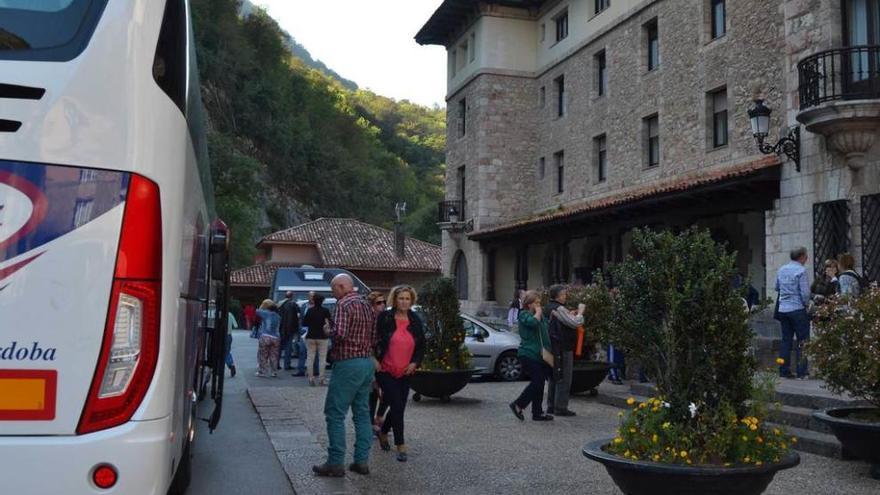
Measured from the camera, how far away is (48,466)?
3.26 metres

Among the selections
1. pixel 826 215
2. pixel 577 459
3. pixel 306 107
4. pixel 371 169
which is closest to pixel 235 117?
pixel 306 107

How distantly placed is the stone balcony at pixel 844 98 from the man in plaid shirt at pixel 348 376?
1032 centimetres

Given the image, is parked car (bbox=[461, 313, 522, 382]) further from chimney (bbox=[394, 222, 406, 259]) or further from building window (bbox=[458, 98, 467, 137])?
chimney (bbox=[394, 222, 406, 259])

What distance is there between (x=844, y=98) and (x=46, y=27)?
13.6m

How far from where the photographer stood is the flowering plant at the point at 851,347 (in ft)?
21.7

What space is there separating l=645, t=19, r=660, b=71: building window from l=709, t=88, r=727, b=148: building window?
3.11 metres

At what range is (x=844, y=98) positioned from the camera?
46.6 ft

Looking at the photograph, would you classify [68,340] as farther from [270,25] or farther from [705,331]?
[270,25]

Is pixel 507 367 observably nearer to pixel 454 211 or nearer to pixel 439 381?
pixel 439 381

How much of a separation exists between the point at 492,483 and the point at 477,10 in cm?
2809

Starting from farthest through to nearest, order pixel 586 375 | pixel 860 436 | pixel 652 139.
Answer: pixel 652 139 → pixel 586 375 → pixel 860 436

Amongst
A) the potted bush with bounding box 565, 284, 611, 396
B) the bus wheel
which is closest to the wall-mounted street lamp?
the potted bush with bounding box 565, 284, 611, 396

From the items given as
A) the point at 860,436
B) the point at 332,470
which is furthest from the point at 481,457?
the point at 860,436

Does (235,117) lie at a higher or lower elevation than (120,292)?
higher
